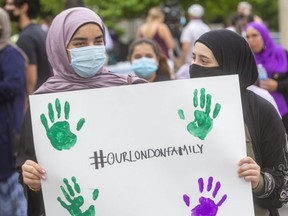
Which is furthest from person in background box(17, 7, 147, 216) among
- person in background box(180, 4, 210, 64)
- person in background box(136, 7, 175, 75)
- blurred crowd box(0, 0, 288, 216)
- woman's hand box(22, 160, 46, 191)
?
person in background box(180, 4, 210, 64)

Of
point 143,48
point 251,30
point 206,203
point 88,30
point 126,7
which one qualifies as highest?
point 126,7

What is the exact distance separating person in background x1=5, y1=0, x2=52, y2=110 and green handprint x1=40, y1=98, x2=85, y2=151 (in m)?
3.16

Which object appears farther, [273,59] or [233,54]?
[273,59]

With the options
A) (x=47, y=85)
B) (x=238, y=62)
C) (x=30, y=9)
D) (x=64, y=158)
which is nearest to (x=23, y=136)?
(x=47, y=85)

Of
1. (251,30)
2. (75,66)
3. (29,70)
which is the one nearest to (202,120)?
(75,66)

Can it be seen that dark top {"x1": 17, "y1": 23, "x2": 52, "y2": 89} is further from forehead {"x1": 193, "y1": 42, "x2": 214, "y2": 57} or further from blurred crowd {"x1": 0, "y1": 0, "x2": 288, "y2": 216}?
forehead {"x1": 193, "y1": 42, "x2": 214, "y2": 57}

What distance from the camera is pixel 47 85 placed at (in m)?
3.42

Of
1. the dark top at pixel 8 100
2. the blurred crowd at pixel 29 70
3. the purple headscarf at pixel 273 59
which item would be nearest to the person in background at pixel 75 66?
the blurred crowd at pixel 29 70

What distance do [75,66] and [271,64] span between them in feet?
12.1

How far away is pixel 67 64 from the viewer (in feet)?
11.4

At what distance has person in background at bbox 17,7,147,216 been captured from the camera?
11.0 feet

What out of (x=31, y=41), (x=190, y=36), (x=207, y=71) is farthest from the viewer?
(x=190, y=36)

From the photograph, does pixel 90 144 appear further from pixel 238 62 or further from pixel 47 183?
pixel 238 62

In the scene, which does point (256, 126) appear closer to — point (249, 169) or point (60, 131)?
point (249, 169)
